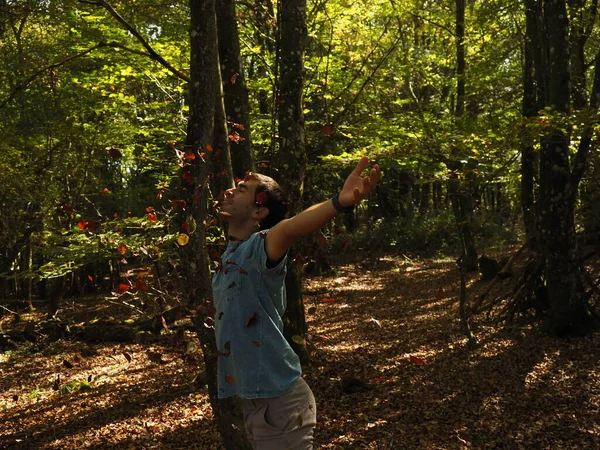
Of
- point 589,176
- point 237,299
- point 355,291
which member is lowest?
point 355,291

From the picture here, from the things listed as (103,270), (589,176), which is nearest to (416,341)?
(589,176)

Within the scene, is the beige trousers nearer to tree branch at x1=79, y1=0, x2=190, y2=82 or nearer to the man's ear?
the man's ear

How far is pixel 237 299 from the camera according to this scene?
250 cm

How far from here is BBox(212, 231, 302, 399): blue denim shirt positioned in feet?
7.98

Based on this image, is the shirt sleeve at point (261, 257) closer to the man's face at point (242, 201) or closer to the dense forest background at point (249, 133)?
the man's face at point (242, 201)

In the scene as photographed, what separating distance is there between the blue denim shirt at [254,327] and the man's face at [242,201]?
0.63ft

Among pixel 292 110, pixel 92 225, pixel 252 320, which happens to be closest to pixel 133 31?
pixel 92 225

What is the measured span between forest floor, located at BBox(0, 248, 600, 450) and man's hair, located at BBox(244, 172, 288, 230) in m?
1.11

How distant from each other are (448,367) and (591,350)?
2.00m

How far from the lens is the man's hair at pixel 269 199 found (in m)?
2.61

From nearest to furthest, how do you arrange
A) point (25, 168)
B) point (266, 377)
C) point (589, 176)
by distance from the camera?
point (266, 377), point (589, 176), point (25, 168)

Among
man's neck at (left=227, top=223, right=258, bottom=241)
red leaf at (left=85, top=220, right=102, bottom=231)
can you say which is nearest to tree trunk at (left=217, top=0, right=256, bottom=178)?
red leaf at (left=85, top=220, right=102, bottom=231)

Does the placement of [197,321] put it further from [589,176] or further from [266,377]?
[589,176]

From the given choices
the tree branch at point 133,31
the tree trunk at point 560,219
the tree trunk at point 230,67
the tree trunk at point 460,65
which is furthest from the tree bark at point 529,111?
the tree branch at point 133,31
